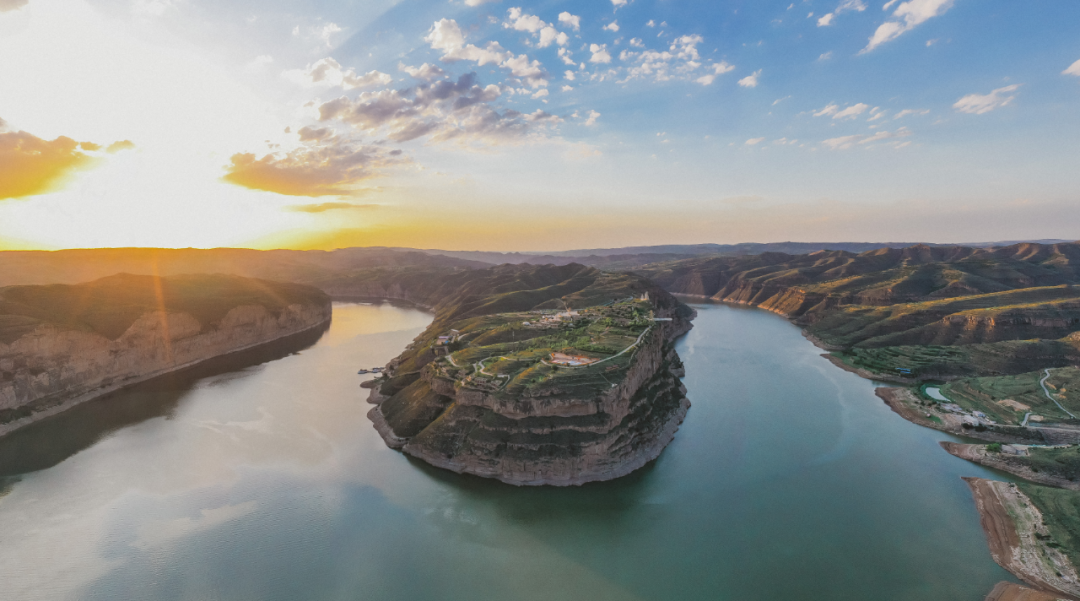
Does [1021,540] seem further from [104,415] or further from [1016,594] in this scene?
[104,415]

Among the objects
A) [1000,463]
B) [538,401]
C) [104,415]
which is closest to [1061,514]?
[1000,463]

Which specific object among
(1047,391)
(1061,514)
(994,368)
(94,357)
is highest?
(94,357)

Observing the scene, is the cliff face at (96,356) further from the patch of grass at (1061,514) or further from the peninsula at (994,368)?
the patch of grass at (1061,514)

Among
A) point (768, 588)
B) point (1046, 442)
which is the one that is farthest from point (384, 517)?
point (1046, 442)

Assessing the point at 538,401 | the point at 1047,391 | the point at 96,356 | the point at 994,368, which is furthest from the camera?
the point at 994,368

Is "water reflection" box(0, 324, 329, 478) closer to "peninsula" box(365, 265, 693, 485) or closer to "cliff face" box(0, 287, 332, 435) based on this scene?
"cliff face" box(0, 287, 332, 435)

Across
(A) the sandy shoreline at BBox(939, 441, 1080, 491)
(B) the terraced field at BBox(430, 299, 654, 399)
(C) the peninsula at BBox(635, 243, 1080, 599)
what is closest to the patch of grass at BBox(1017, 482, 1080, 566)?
(C) the peninsula at BBox(635, 243, 1080, 599)
